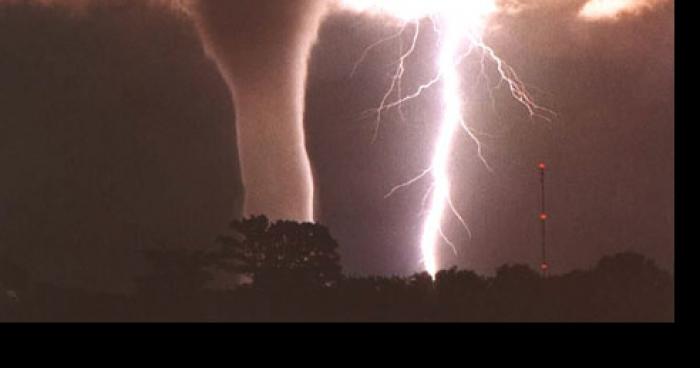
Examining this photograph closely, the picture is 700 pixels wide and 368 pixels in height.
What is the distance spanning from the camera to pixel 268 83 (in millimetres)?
8711

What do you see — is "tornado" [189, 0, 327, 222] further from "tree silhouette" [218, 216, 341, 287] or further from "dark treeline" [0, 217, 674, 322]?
"dark treeline" [0, 217, 674, 322]

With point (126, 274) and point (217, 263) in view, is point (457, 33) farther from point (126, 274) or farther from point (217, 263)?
point (126, 274)

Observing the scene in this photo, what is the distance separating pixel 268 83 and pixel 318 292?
1.75 metres

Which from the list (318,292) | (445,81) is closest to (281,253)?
(318,292)

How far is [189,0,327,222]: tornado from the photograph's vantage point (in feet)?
28.5

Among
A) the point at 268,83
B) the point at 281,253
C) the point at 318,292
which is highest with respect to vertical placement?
the point at 268,83

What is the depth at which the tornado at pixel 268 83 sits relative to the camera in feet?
28.5

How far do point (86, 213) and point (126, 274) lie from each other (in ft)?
2.12

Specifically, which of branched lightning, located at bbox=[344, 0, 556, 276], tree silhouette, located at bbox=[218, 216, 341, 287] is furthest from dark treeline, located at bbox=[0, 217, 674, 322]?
branched lightning, located at bbox=[344, 0, 556, 276]

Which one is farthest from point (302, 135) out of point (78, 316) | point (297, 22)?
point (78, 316)

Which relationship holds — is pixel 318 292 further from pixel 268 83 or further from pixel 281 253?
pixel 268 83

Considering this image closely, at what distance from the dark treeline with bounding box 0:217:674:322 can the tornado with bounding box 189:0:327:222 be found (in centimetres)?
28

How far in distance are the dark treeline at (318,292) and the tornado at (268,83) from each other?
0.93ft

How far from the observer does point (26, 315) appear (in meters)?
8.85
